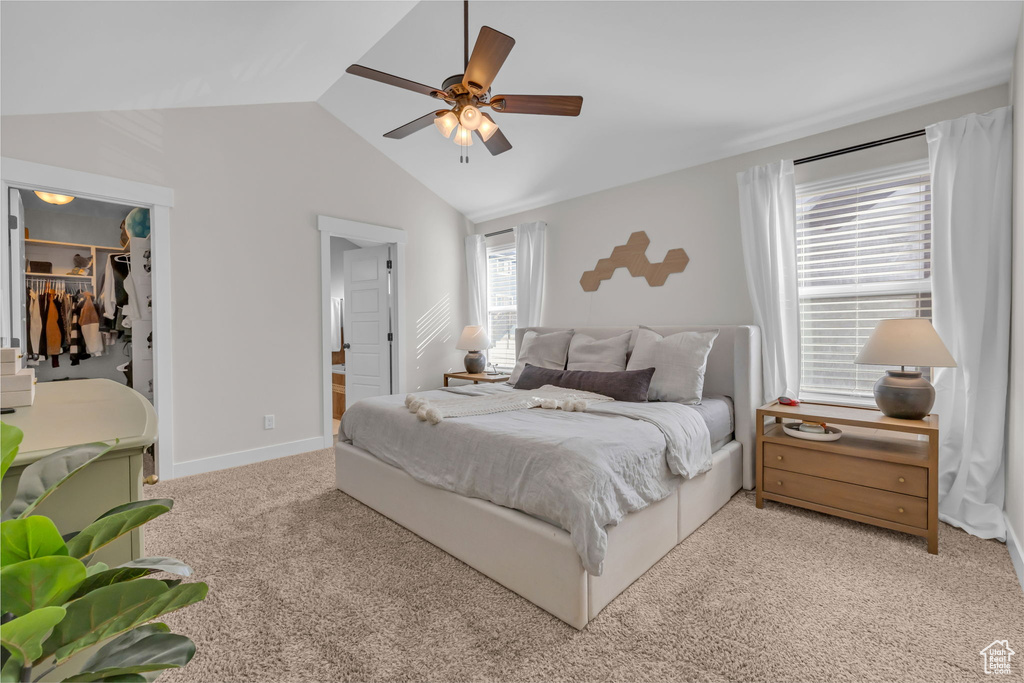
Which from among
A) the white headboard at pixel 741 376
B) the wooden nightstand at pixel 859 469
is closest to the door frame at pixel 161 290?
the white headboard at pixel 741 376

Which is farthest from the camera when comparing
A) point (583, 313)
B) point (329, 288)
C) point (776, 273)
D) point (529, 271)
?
point (529, 271)

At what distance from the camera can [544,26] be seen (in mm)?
2719

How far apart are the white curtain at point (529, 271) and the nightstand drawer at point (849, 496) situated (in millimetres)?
2580

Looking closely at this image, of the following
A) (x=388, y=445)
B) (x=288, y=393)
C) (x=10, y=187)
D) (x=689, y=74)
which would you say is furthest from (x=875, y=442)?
(x=10, y=187)

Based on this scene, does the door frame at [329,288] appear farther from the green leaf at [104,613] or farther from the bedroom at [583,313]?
the green leaf at [104,613]

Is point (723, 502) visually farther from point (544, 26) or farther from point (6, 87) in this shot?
point (6, 87)

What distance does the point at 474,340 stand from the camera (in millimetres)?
4711

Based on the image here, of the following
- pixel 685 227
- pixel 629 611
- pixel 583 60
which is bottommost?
pixel 629 611

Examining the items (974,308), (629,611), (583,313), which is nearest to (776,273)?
(974,308)

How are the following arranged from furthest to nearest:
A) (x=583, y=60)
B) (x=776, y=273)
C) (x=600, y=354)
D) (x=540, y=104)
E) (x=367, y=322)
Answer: (x=367, y=322) → (x=600, y=354) → (x=776, y=273) → (x=583, y=60) → (x=540, y=104)

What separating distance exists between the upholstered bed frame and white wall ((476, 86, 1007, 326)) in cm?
51

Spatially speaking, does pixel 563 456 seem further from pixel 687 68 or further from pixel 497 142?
pixel 687 68

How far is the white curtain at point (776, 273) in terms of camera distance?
3.03 metres

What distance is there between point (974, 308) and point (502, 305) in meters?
3.77
